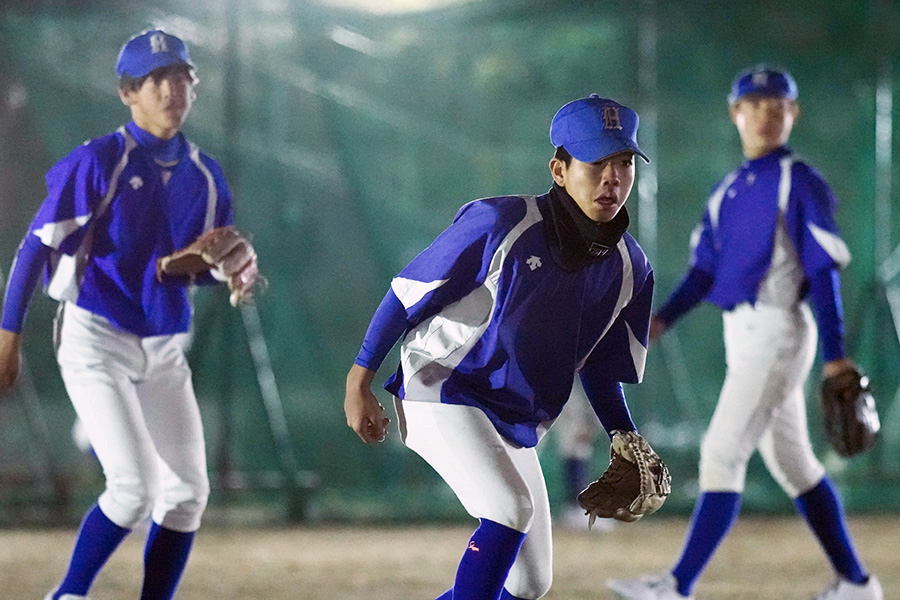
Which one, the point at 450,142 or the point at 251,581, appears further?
the point at 450,142

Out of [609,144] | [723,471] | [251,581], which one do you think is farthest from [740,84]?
[251,581]

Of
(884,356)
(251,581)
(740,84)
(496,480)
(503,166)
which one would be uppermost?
(740,84)

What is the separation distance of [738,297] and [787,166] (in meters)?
0.49

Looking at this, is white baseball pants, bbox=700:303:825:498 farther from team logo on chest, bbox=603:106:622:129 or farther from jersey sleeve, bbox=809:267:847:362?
team logo on chest, bbox=603:106:622:129

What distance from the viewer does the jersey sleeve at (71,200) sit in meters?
3.57

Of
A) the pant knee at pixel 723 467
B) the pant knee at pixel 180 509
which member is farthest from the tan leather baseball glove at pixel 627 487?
the pant knee at pixel 723 467

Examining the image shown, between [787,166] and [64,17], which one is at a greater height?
[64,17]

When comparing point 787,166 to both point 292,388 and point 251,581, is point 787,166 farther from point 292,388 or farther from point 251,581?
point 292,388

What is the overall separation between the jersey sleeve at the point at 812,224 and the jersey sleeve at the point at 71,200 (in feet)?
7.67

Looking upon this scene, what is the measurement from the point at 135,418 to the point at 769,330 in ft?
7.22

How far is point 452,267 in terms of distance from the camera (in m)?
2.96

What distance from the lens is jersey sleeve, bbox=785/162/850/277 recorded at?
426 centimetres

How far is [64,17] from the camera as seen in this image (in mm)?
6520

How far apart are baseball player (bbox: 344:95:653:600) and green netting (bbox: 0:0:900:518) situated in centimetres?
376
